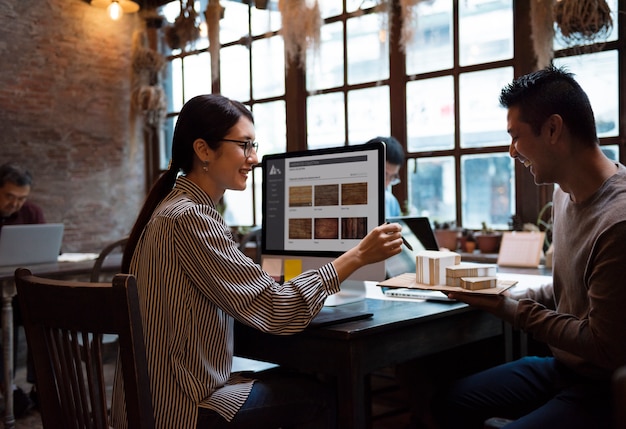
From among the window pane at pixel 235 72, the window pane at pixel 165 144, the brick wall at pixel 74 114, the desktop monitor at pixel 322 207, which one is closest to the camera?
the desktop monitor at pixel 322 207

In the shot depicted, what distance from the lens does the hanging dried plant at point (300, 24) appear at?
4492 millimetres

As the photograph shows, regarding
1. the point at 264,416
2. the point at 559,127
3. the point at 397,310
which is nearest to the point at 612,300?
the point at 559,127

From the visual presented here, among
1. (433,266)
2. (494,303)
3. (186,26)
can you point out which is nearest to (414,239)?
(433,266)

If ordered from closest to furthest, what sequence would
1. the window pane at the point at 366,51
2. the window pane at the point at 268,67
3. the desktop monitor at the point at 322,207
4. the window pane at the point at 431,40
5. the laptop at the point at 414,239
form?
the desktop monitor at the point at 322,207, the laptop at the point at 414,239, the window pane at the point at 431,40, the window pane at the point at 366,51, the window pane at the point at 268,67

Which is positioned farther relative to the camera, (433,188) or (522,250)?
(433,188)

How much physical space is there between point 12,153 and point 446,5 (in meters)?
3.47

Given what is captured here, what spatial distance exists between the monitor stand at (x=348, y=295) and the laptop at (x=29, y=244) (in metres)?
2.09

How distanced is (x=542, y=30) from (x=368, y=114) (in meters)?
1.35

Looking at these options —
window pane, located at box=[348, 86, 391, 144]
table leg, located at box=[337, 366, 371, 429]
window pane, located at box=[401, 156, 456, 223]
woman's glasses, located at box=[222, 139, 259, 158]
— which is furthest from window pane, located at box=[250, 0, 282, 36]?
table leg, located at box=[337, 366, 371, 429]

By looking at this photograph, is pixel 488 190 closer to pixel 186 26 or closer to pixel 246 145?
pixel 246 145

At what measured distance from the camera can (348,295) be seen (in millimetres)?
2107

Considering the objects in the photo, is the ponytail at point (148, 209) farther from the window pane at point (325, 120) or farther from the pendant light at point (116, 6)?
the pendant light at point (116, 6)

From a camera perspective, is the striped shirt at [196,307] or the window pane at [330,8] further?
the window pane at [330,8]

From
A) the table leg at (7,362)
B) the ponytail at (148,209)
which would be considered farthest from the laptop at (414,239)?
the table leg at (7,362)
